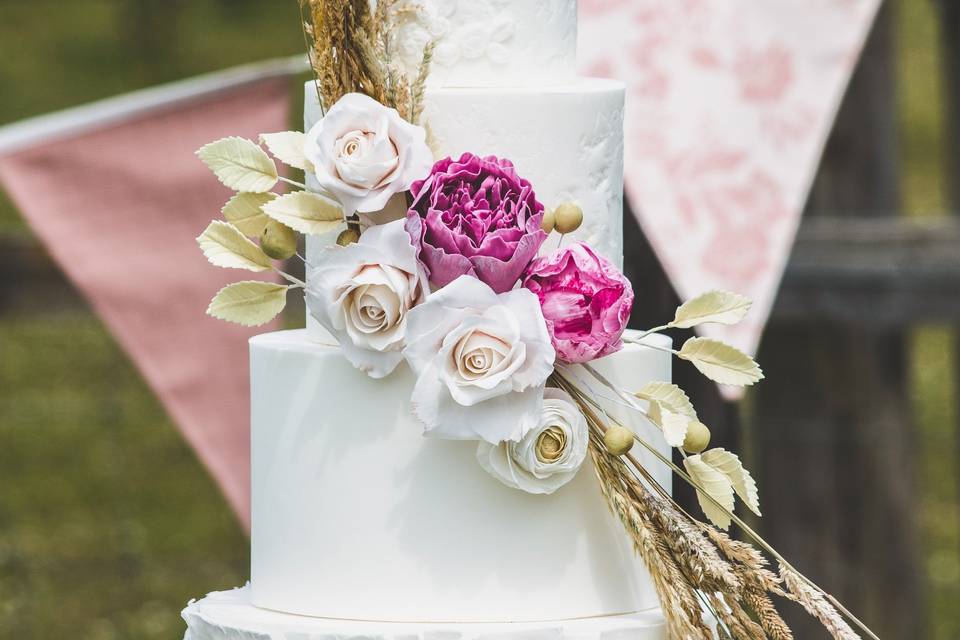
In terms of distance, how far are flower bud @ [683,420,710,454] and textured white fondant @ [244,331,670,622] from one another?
0.09 metres

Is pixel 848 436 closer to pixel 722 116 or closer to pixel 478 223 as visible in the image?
pixel 722 116

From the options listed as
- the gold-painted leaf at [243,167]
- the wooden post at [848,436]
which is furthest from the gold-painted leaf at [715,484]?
the wooden post at [848,436]

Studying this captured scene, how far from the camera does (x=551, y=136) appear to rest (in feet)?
4.81

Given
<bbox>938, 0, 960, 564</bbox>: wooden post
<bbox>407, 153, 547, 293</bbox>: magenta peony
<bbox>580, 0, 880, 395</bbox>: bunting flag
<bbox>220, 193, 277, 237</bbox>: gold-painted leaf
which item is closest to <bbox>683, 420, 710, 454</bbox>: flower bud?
<bbox>407, 153, 547, 293</bbox>: magenta peony

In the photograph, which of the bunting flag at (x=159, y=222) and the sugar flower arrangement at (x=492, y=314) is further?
the bunting flag at (x=159, y=222)

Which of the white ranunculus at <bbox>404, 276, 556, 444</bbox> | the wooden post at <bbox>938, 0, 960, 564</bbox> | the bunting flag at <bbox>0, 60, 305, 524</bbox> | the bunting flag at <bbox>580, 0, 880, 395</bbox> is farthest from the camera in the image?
the wooden post at <bbox>938, 0, 960, 564</bbox>

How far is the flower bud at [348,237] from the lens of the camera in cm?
141

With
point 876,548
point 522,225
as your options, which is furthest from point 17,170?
point 876,548

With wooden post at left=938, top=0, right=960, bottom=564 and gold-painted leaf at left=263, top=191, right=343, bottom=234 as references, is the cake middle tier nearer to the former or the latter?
gold-painted leaf at left=263, top=191, right=343, bottom=234

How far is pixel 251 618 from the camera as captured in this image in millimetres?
1468

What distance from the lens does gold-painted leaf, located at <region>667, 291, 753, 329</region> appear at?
1409mm

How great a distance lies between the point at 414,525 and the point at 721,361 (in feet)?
1.05

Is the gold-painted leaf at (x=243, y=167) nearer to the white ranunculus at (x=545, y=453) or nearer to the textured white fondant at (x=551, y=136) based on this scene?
the textured white fondant at (x=551, y=136)

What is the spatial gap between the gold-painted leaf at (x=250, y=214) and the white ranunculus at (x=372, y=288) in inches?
4.2
